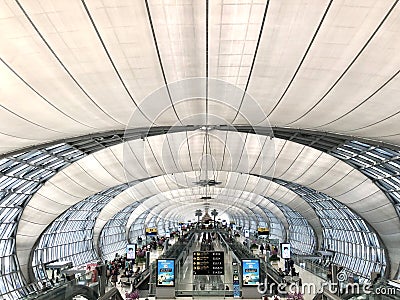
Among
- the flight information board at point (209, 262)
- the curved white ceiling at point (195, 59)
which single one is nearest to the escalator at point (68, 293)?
the curved white ceiling at point (195, 59)

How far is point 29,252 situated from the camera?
1829 inches

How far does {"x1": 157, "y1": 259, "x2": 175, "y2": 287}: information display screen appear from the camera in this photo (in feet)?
71.7

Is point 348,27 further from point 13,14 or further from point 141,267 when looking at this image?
point 141,267

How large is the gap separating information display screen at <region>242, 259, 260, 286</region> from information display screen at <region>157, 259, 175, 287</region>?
366 cm

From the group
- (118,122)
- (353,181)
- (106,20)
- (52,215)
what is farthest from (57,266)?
(106,20)

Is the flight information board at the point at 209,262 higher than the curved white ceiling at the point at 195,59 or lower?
lower

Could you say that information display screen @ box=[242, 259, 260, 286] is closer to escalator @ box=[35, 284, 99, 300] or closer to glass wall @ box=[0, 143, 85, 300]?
escalator @ box=[35, 284, 99, 300]

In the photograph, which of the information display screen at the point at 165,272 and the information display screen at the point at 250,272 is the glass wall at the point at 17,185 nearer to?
the information display screen at the point at 165,272

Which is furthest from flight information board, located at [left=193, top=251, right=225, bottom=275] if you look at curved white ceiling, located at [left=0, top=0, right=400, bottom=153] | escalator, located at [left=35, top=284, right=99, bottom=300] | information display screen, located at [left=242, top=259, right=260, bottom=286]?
escalator, located at [left=35, top=284, right=99, bottom=300]

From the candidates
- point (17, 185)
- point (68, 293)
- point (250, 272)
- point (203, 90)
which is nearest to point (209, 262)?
point (250, 272)

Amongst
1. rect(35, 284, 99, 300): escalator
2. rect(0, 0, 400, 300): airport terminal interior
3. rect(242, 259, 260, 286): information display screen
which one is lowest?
rect(242, 259, 260, 286): information display screen

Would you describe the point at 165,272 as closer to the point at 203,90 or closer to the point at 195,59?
the point at 203,90

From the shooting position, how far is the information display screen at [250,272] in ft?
74.0

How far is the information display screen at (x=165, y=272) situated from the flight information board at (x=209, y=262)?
7.15 feet
